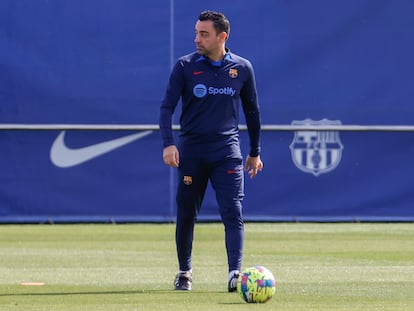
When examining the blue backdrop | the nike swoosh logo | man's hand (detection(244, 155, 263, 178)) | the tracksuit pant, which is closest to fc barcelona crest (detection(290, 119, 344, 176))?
the blue backdrop

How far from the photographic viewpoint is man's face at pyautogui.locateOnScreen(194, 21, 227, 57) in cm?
949

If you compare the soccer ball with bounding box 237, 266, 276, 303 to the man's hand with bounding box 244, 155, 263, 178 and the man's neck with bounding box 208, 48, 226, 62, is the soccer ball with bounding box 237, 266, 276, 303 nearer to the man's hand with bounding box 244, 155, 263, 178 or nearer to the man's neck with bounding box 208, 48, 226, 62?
the man's hand with bounding box 244, 155, 263, 178

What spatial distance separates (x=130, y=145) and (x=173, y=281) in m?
8.56

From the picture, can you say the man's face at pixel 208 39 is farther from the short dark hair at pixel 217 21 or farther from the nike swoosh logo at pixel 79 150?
the nike swoosh logo at pixel 79 150

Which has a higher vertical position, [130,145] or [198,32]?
[130,145]

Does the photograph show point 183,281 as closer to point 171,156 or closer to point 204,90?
point 171,156

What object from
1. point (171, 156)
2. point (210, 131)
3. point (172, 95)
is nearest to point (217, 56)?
point (172, 95)

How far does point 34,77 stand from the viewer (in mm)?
18625

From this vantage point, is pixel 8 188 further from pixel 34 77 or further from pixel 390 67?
pixel 390 67

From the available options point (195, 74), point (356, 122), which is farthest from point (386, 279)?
point (356, 122)

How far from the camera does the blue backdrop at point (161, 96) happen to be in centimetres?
1866

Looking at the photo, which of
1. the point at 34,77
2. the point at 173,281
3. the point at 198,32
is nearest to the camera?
the point at 198,32

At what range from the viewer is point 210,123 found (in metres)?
9.57

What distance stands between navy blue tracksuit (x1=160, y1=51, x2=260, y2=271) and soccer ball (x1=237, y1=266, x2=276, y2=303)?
2.69ft
